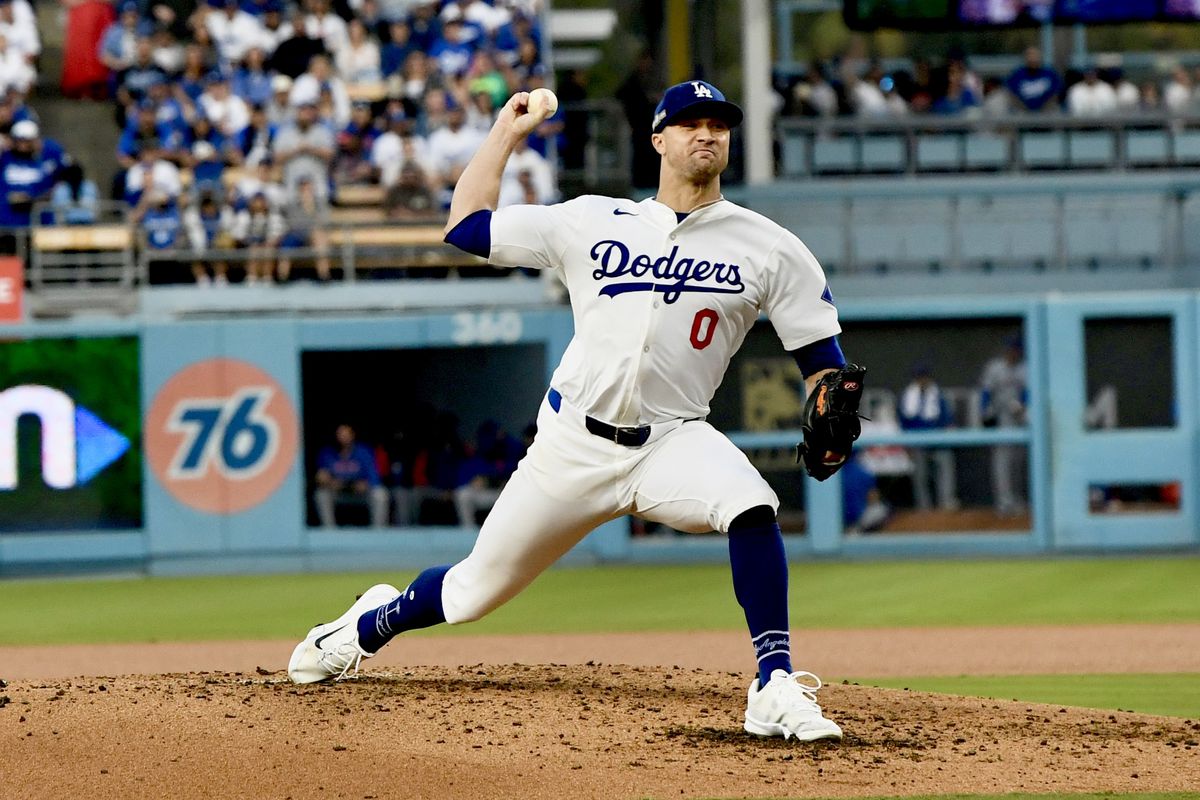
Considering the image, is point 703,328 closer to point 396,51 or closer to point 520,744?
point 520,744

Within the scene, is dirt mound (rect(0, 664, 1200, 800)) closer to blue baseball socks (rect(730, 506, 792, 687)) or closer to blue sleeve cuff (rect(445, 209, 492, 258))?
blue baseball socks (rect(730, 506, 792, 687))

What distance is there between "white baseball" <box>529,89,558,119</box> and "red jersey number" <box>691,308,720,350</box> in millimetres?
765

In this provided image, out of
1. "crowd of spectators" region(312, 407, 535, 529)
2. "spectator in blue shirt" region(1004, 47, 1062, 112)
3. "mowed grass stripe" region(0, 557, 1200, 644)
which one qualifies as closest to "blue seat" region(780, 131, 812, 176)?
"spectator in blue shirt" region(1004, 47, 1062, 112)

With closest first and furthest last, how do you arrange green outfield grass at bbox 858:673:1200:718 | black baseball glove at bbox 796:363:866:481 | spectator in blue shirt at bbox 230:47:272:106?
black baseball glove at bbox 796:363:866:481 < green outfield grass at bbox 858:673:1200:718 < spectator in blue shirt at bbox 230:47:272:106

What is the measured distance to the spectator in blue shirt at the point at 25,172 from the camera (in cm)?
1533

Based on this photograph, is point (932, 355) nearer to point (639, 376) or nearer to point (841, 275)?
point (841, 275)

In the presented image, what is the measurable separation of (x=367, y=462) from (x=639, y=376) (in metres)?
10.0

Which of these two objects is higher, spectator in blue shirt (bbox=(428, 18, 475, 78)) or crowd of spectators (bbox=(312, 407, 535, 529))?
spectator in blue shirt (bbox=(428, 18, 475, 78))

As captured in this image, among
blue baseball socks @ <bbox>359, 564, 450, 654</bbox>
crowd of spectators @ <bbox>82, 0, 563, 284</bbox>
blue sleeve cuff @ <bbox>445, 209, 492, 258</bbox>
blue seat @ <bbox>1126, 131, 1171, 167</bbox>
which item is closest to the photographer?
blue sleeve cuff @ <bbox>445, 209, 492, 258</bbox>

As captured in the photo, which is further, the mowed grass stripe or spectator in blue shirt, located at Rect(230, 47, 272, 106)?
spectator in blue shirt, located at Rect(230, 47, 272, 106)

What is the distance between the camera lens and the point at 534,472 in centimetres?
547

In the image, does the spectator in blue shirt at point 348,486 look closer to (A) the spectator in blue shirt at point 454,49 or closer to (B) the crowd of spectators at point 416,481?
(B) the crowd of spectators at point 416,481

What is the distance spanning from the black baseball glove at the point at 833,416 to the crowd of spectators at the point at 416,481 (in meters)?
9.77

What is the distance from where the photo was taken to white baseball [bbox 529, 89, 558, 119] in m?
5.35
